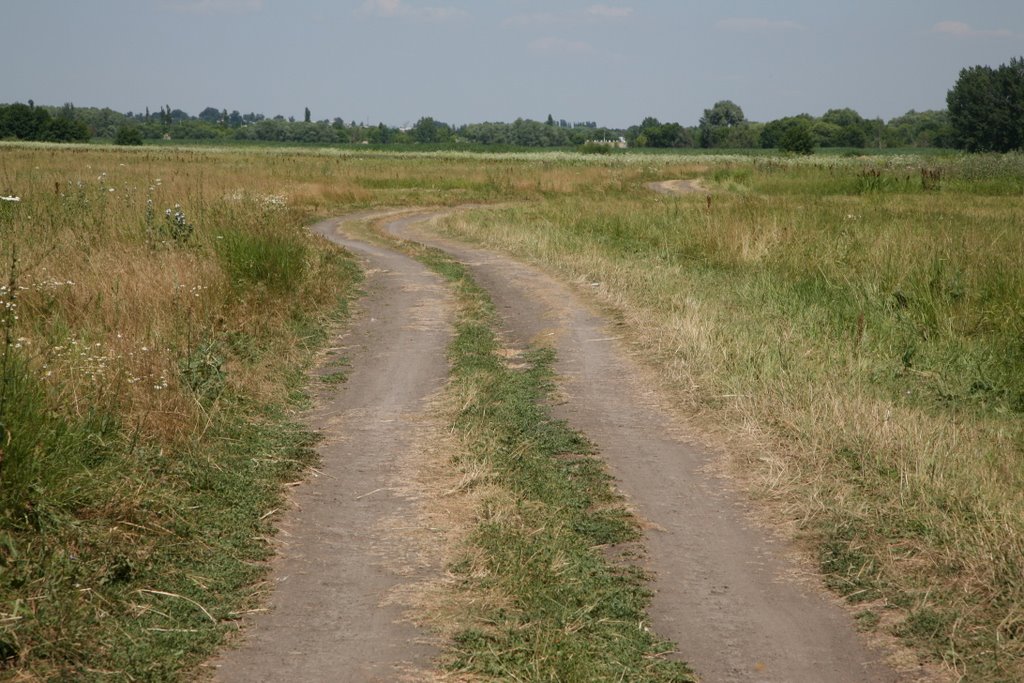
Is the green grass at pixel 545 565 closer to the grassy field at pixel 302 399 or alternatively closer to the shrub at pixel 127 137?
the grassy field at pixel 302 399

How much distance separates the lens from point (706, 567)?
5.06 m

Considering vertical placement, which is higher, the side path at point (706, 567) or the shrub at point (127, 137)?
the shrub at point (127, 137)

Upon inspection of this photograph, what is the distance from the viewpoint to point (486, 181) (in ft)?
143

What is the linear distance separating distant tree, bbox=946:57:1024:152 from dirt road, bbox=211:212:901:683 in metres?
90.7

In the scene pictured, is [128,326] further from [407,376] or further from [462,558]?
[462,558]

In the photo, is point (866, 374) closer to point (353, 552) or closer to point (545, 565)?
point (545, 565)

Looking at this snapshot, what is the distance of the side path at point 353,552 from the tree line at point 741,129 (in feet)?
300

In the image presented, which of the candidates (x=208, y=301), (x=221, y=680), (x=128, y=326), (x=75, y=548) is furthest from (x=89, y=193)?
(x=221, y=680)

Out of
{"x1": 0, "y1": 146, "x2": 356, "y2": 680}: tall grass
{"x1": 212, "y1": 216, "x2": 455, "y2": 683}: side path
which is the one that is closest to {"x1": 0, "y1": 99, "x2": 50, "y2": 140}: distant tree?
{"x1": 0, "y1": 146, "x2": 356, "y2": 680}: tall grass

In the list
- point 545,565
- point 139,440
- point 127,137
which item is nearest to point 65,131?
point 127,137

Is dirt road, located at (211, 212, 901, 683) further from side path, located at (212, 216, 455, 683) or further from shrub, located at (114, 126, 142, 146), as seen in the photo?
shrub, located at (114, 126, 142, 146)

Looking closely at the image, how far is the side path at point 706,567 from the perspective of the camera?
161 inches

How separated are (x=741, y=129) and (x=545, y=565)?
161m

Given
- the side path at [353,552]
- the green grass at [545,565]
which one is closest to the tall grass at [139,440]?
the side path at [353,552]
